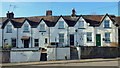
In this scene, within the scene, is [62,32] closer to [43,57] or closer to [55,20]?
[55,20]

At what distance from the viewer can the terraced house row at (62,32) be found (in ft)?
86.8

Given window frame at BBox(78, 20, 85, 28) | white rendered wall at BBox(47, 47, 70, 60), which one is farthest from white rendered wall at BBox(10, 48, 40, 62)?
window frame at BBox(78, 20, 85, 28)

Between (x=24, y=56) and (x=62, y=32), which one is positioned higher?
(x=62, y=32)

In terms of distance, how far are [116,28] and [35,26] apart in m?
15.0

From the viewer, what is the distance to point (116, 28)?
2655 cm

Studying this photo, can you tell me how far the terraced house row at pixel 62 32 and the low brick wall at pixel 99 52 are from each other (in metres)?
6.98

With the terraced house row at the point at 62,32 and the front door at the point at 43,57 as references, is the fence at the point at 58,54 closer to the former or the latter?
the front door at the point at 43,57

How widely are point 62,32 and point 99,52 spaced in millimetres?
9479

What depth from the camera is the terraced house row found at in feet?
86.8

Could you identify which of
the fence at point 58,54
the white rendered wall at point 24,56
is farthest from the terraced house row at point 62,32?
the white rendered wall at point 24,56

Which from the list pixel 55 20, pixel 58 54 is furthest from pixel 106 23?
pixel 58 54

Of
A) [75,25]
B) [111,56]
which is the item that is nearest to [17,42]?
[75,25]

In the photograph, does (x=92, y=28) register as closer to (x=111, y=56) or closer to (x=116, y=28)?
(x=116, y=28)

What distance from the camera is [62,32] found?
2670 centimetres
